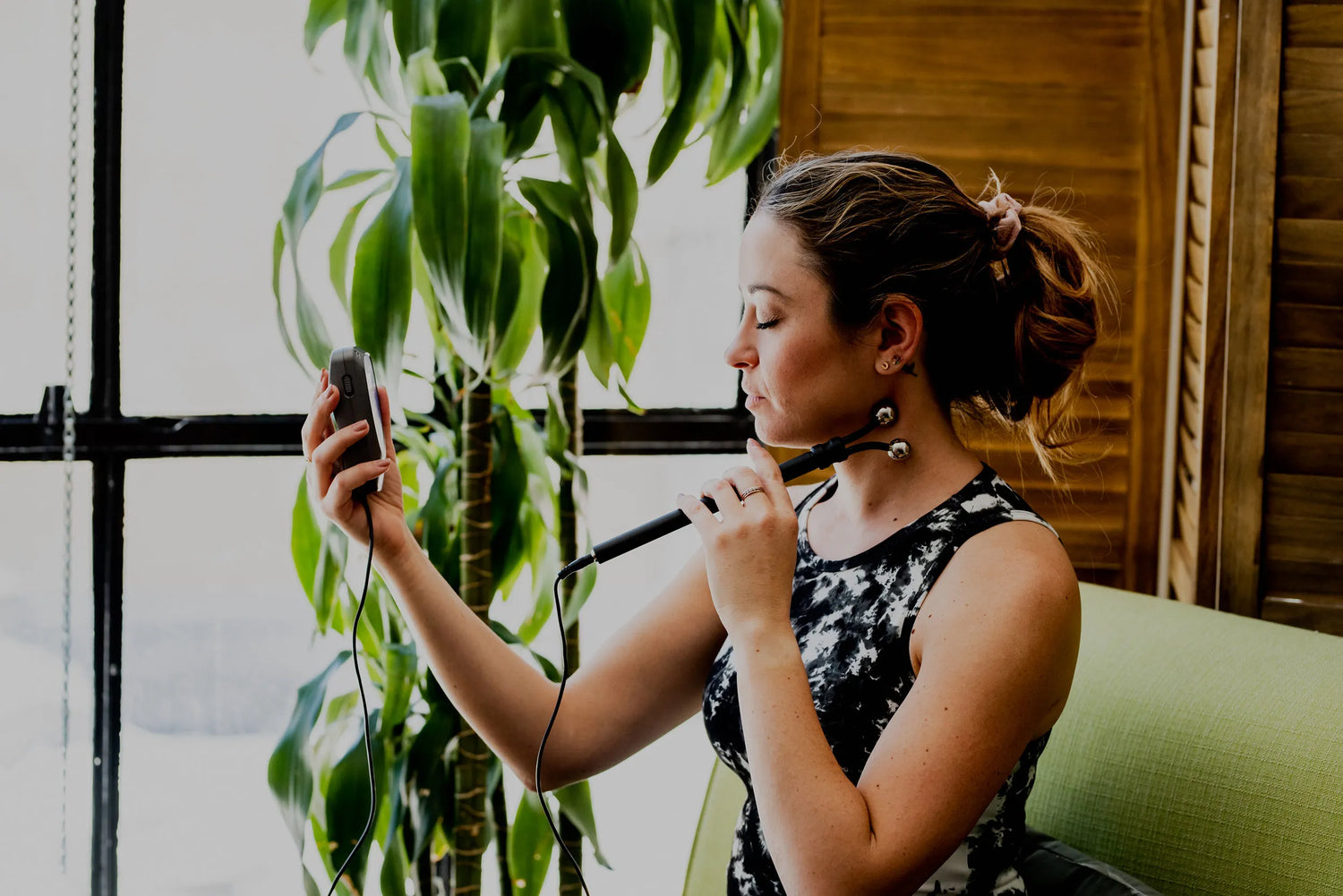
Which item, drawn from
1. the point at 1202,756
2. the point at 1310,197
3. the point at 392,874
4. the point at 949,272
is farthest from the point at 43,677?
the point at 1310,197

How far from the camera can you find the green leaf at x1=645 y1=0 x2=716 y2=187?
4.61 ft

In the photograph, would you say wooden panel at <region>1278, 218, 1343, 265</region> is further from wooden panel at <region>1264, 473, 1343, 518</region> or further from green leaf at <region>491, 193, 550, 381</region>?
green leaf at <region>491, 193, 550, 381</region>

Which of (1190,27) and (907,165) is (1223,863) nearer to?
(907,165)

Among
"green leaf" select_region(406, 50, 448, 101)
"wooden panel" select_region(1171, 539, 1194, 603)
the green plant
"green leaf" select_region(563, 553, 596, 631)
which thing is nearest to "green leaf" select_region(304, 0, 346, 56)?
the green plant

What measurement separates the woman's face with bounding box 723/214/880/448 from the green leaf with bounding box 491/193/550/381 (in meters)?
0.38

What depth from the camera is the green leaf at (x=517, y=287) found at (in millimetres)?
1307

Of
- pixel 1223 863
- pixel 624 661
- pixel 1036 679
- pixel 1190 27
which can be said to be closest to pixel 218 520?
pixel 624 661

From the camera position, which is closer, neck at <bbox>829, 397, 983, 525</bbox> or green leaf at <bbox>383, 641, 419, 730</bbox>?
neck at <bbox>829, 397, 983, 525</bbox>

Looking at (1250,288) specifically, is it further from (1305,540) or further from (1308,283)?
(1305,540)

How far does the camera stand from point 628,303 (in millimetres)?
1539

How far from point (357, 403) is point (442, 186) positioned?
309 mm

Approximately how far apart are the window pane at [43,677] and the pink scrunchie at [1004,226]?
1.45m

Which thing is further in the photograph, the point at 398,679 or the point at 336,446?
the point at 398,679

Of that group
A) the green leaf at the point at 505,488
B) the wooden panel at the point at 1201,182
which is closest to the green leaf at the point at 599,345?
the green leaf at the point at 505,488
